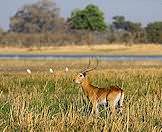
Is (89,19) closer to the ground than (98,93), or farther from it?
farther from it

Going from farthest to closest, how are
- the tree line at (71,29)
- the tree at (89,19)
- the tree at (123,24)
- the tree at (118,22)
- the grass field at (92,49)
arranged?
the tree at (118,22) < the tree at (123,24) < the tree at (89,19) < the tree line at (71,29) < the grass field at (92,49)

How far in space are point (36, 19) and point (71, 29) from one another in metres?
13.8

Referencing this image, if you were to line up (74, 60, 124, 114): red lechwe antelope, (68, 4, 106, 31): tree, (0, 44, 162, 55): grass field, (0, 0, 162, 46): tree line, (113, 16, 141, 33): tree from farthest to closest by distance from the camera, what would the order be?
1. (113, 16, 141, 33): tree
2. (68, 4, 106, 31): tree
3. (0, 0, 162, 46): tree line
4. (0, 44, 162, 55): grass field
5. (74, 60, 124, 114): red lechwe antelope

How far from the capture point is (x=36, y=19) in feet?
288

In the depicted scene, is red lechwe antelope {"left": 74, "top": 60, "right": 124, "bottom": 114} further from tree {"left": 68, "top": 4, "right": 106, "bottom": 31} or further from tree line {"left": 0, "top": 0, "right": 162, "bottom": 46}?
tree {"left": 68, "top": 4, "right": 106, "bottom": 31}

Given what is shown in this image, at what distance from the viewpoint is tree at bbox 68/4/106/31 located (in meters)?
74.8

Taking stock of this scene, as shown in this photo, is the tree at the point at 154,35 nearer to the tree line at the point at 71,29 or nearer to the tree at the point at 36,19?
the tree line at the point at 71,29

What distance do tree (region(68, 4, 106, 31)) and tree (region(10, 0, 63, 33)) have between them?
32.7ft

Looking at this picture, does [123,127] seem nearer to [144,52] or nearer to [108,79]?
[108,79]

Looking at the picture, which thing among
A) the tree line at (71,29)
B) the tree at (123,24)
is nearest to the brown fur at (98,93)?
the tree line at (71,29)

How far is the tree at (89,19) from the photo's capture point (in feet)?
245

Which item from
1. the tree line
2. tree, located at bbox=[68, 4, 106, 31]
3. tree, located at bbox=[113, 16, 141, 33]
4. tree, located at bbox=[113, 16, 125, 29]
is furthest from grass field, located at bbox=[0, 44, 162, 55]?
tree, located at bbox=[113, 16, 125, 29]

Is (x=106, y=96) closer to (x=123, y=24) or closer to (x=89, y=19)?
(x=89, y=19)

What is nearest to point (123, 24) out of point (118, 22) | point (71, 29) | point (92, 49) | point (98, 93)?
point (118, 22)
